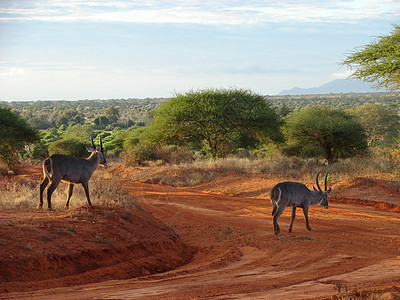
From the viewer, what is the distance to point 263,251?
385 inches

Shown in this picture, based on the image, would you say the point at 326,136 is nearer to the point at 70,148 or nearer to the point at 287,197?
the point at 287,197

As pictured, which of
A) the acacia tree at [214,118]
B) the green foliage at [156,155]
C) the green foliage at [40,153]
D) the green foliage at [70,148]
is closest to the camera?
the acacia tree at [214,118]

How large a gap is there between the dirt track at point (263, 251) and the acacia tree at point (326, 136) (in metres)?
10.1

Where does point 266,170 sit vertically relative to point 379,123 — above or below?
below

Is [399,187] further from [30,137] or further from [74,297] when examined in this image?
[30,137]

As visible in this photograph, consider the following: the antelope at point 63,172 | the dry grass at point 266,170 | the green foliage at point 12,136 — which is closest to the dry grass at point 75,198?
the antelope at point 63,172

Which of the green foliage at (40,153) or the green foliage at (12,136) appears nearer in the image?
the green foliage at (12,136)

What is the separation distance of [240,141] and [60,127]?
154 feet

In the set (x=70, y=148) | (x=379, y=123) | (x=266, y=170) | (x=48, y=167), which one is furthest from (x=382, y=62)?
(x=379, y=123)

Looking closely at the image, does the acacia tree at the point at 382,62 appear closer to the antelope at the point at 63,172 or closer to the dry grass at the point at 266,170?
the dry grass at the point at 266,170

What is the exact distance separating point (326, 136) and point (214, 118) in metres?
7.52

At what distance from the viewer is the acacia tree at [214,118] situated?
3000 cm

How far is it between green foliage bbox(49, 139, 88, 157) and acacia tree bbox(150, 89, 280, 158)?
25.7 ft

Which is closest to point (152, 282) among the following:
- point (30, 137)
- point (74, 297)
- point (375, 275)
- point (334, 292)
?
point (74, 297)
